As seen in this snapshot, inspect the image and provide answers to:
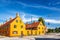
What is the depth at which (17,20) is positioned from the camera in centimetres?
6700

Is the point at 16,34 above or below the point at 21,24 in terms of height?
below

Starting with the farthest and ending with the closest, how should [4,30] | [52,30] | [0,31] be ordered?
[52,30] → [0,31] → [4,30]

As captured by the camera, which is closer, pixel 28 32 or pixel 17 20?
pixel 17 20

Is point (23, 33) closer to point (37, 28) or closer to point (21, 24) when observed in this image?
point (21, 24)

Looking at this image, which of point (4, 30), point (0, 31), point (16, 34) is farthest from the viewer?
point (0, 31)

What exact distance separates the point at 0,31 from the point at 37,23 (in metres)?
23.1

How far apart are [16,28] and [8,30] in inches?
152

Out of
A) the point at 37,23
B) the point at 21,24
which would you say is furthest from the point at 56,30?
the point at 21,24

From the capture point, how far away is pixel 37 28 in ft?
281

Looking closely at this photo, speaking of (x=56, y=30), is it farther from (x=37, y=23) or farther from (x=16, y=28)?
(x=16, y=28)

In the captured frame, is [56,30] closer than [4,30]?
No

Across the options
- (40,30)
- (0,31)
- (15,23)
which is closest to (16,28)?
(15,23)

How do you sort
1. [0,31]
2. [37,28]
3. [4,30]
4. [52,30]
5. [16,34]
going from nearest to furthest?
1. [16,34]
2. [4,30]
3. [0,31]
4. [37,28]
5. [52,30]

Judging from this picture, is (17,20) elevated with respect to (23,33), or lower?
elevated
